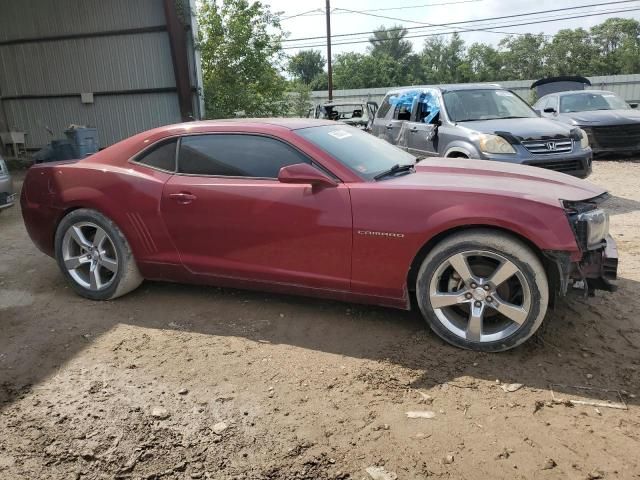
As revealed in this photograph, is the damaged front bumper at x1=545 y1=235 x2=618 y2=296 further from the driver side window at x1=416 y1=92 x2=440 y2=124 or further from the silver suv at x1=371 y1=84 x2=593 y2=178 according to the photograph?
the driver side window at x1=416 y1=92 x2=440 y2=124

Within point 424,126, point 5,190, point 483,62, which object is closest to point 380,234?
point 424,126

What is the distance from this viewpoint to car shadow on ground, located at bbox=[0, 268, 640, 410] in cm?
307

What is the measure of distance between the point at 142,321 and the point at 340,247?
1.67 meters

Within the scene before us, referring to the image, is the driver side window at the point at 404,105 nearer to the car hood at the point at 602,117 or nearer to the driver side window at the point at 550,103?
the car hood at the point at 602,117

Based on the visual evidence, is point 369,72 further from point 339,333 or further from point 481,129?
point 339,333

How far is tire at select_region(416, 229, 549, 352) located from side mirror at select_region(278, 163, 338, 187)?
0.86m

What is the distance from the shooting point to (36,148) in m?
15.5

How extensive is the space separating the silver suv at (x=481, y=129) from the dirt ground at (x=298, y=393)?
2.79m

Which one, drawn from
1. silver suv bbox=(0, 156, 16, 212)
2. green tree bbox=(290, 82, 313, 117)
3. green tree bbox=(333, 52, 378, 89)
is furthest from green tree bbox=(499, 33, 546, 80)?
silver suv bbox=(0, 156, 16, 212)

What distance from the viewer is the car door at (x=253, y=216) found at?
3512 millimetres

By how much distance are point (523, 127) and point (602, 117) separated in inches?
227

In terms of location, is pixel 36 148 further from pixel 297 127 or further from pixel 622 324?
pixel 622 324

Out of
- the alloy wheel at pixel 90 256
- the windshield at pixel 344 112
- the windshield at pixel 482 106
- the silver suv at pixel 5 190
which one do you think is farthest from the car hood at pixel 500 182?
the windshield at pixel 344 112

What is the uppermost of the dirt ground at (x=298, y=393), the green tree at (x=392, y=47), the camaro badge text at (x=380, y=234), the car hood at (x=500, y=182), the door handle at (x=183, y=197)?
the green tree at (x=392, y=47)
